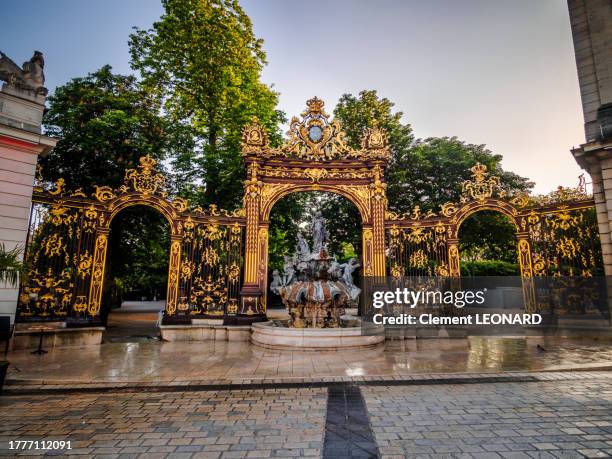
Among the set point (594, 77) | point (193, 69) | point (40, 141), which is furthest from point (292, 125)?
point (594, 77)

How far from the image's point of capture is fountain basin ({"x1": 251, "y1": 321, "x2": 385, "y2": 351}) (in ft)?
27.1

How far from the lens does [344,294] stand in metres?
9.27

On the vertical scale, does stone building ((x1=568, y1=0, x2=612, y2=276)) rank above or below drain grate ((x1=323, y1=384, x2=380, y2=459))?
above

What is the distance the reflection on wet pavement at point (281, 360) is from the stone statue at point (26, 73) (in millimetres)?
6534

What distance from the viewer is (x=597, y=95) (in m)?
9.54

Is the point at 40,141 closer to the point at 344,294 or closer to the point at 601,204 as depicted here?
the point at 344,294

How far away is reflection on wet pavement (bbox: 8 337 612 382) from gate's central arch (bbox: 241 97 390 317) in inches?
132

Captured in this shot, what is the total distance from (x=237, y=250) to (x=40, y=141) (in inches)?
234

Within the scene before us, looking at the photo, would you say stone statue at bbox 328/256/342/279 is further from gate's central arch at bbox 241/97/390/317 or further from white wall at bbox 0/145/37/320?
white wall at bbox 0/145/37/320

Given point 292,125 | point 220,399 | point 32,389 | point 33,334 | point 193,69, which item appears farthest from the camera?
point 193,69

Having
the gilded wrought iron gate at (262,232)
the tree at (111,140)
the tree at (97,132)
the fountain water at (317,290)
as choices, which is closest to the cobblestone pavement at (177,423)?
the fountain water at (317,290)

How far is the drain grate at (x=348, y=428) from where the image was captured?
313cm

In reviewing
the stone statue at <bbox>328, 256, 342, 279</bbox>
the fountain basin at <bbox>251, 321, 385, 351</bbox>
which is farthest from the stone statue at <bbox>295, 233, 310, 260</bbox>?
the fountain basin at <bbox>251, 321, 385, 351</bbox>

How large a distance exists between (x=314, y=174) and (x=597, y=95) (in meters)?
8.73
